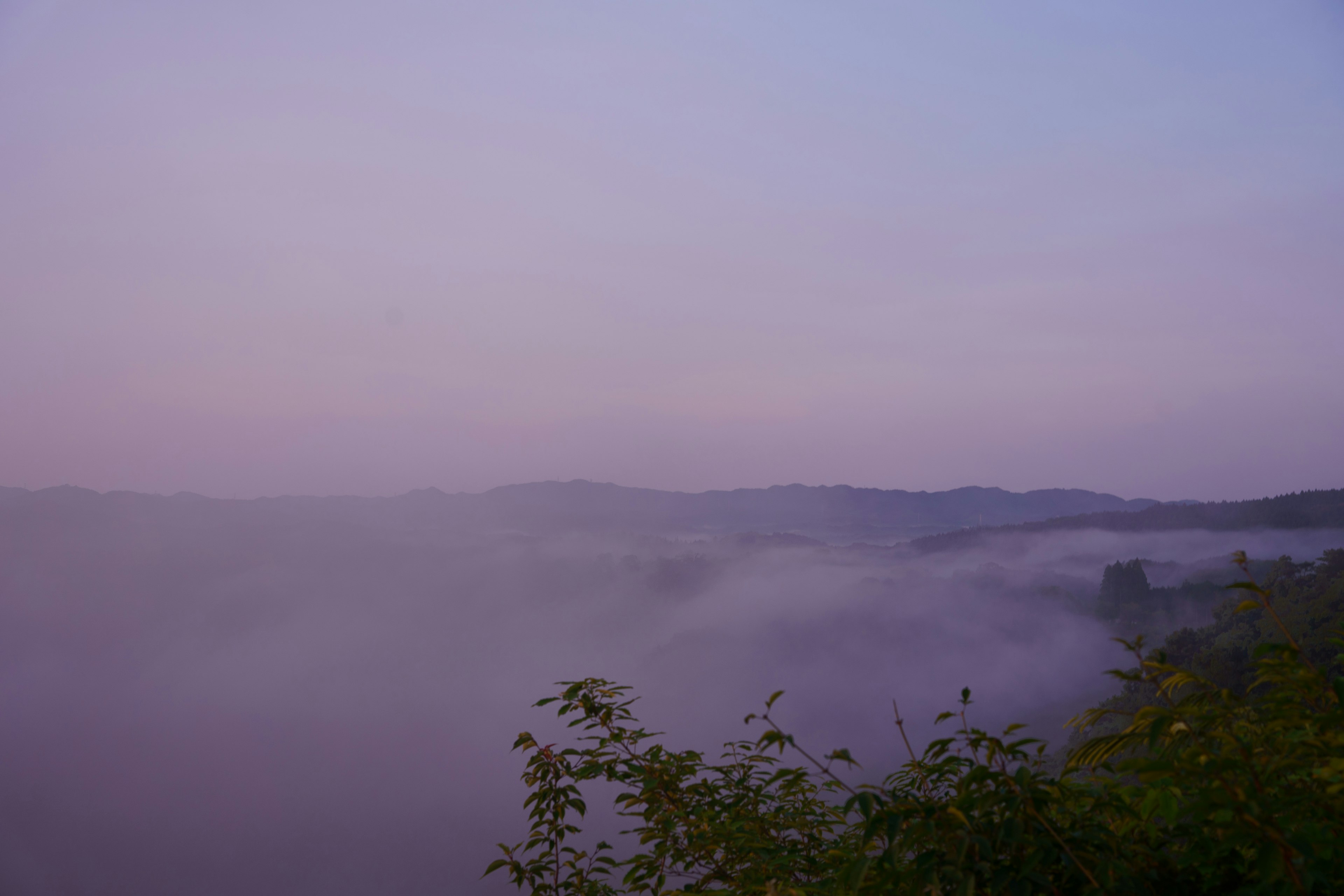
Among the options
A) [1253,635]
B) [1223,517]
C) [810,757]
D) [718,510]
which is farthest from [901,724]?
[718,510]

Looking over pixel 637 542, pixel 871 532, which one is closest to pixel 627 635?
pixel 637 542

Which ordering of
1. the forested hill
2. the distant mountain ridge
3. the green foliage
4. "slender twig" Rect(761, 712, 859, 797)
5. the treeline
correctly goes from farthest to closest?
the distant mountain ridge
the forested hill
the treeline
"slender twig" Rect(761, 712, 859, 797)
the green foliage

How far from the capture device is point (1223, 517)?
30.6 metres

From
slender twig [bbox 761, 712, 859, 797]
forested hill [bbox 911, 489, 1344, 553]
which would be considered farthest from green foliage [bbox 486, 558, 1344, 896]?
forested hill [bbox 911, 489, 1344, 553]

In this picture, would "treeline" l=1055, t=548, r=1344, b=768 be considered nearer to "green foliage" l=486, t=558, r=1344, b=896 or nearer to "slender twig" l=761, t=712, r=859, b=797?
"green foliage" l=486, t=558, r=1344, b=896

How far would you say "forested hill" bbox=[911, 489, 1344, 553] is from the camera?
22812 mm

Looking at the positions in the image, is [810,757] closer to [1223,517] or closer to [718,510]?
[1223,517]

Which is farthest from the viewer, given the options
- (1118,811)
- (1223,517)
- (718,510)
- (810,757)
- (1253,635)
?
(718,510)

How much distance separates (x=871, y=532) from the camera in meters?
106

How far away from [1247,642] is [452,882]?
465 feet

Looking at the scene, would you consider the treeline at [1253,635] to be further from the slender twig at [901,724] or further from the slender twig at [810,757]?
the slender twig at [810,757]

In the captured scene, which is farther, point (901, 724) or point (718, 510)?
point (718, 510)

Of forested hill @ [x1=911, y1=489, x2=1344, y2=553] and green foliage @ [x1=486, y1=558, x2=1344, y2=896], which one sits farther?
forested hill @ [x1=911, y1=489, x2=1344, y2=553]

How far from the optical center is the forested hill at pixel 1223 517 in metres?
22.8
